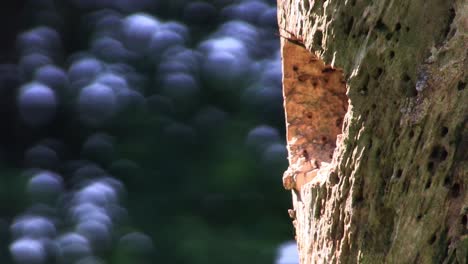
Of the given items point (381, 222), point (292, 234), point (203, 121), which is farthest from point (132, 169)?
point (381, 222)

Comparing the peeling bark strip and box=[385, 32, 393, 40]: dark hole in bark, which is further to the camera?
the peeling bark strip

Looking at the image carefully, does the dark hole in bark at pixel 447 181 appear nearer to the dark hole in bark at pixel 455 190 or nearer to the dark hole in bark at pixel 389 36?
the dark hole in bark at pixel 455 190

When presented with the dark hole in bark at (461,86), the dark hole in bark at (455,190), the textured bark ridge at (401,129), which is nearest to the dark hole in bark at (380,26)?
the textured bark ridge at (401,129)

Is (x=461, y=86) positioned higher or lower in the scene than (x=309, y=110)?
lower

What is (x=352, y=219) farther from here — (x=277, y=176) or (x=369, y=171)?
(x=277, y=176)

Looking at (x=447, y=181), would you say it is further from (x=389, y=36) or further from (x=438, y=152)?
(x=389, y=36)

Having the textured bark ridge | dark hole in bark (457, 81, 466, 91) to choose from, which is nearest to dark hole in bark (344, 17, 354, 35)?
the textured bark ridge

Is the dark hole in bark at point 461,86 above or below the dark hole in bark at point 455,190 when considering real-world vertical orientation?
above

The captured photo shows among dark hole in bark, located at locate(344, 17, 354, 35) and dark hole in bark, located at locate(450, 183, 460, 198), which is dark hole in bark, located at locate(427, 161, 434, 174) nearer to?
dark hole in bark, located at locate(450, 183, 460, 198)

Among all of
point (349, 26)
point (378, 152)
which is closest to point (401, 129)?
point (378, 152)
